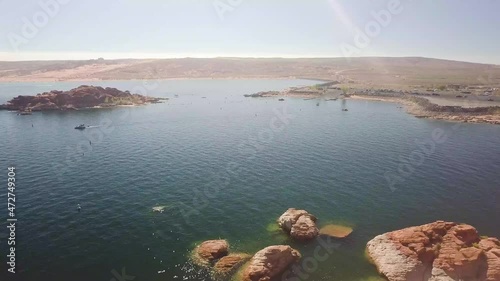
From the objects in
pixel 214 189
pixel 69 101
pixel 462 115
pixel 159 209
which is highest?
pixel 462 115

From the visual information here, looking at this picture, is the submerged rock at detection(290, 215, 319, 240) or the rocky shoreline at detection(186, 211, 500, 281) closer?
the rocky shoreline at detection(186, 211, 500, 281)

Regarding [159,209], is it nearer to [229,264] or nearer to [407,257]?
[229,264]

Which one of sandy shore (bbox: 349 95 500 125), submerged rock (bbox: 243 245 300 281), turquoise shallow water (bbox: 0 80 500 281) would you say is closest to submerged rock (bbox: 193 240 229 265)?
turquoise shallow water (bbox: 0 80 500 281)

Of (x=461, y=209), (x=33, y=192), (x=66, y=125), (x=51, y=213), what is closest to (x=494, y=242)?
(x=461, y=209)

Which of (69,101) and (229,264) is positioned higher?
(69,101)

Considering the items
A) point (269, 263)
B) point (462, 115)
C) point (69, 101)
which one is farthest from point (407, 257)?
point (69, 101)

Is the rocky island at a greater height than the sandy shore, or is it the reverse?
the sandy shore

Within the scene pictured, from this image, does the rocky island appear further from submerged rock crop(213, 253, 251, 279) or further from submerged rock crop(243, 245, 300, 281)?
submerged rock crop(243, 245, 300, 281)
